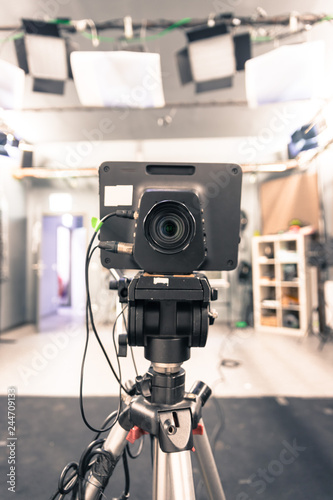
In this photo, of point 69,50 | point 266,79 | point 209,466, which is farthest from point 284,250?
→ point 209,466

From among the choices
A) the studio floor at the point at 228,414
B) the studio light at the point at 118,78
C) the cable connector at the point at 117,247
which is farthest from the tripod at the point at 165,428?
the studio light at the point at 118,78

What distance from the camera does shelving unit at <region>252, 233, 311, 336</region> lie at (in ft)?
13.4

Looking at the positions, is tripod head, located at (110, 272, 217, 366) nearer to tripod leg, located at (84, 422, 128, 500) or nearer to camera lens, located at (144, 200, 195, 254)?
camera lens, located at (144, 200, 195, 254)

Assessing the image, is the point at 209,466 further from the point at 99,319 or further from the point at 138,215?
the point at 99,319

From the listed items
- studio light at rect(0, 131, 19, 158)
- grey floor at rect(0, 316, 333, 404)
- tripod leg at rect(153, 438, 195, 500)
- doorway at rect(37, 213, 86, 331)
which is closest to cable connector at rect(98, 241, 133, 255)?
tripod leg at rect(153, 438, 195, 500)

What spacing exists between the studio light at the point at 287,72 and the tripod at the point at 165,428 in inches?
70.5

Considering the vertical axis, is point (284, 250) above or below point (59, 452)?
above

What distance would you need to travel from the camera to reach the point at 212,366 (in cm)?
281

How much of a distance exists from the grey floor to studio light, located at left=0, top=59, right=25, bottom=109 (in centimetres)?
160

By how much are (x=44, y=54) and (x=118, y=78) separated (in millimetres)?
435

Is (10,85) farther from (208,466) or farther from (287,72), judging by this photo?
(208,466)

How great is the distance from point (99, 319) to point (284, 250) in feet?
10.3

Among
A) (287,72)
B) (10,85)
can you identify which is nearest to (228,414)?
(287,72)

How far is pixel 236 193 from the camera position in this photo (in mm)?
603
